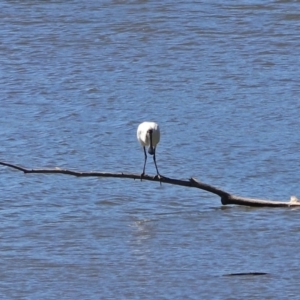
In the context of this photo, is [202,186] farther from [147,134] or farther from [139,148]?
[139,148]

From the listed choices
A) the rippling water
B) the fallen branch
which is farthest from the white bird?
the fallen branch

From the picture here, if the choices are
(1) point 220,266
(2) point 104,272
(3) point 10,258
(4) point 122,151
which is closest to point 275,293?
(1) point 220,266

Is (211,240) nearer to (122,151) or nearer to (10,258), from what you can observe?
(10,258)

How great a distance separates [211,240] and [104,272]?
697mm

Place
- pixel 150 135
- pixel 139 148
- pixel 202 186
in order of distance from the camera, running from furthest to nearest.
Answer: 1. pixel 139 148
2. pixel 150 135
3. pixel 202 186

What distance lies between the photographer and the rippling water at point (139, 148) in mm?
5531

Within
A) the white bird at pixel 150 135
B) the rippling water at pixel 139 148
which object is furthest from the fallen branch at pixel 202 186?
the white bird at pixel 150 135

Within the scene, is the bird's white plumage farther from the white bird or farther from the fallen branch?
the fallen branch

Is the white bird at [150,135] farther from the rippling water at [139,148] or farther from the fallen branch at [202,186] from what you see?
the fallen branch at [202,186]

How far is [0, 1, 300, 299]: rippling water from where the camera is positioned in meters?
5.53

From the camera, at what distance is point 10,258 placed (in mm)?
5738

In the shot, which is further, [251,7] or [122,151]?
[251,7]

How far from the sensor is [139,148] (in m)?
7.88

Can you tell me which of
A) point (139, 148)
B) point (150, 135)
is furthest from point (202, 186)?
point (139, 148)
